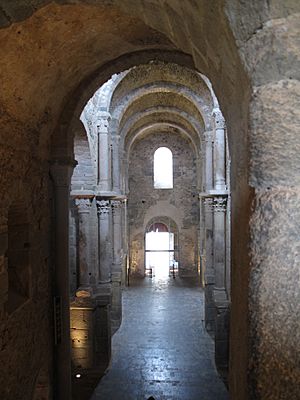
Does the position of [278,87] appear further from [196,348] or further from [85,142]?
[196,348]

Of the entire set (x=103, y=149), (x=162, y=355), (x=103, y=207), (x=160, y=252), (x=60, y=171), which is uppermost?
(x=103, y=149)

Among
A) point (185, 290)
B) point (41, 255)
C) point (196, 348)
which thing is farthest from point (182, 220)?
point (41, 255)

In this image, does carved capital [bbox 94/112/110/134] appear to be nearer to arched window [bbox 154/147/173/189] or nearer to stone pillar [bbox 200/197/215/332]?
stone pillar [bbox 200/197/215/332]

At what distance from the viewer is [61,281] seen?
562 cm

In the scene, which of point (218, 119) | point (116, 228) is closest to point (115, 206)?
point (116, 228)

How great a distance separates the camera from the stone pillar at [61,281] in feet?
18.0

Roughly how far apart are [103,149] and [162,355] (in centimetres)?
630

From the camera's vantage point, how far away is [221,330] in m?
8.84

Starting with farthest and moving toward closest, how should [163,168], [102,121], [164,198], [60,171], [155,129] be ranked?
[163,168] < [164,198] < [155,129] < [102,121] < [60,171]

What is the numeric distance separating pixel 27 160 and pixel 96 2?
2.60 metres

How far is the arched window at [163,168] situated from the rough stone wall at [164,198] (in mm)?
299

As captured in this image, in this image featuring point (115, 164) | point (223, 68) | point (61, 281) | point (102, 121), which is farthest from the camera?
point (115, 164)

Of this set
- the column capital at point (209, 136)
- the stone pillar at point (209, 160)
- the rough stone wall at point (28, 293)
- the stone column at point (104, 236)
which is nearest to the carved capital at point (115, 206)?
the stone column at point (104, 236)

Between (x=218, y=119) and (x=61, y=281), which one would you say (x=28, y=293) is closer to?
(x=61, y=281)
